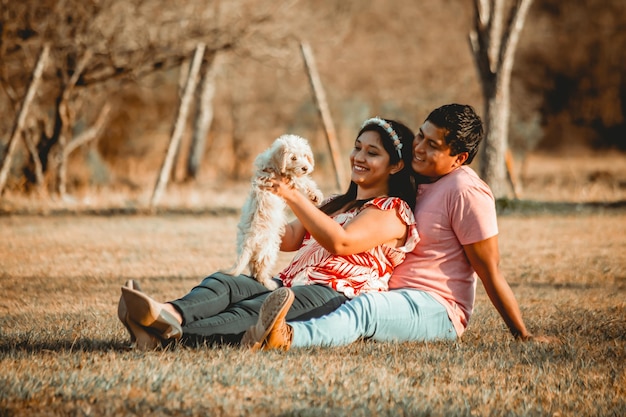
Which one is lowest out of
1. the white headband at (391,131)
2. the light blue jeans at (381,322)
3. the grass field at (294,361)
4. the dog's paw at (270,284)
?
the grass field at (294,361)

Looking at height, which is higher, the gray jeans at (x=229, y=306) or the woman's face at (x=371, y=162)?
Answer: the woman's face at (x=371, y=162)

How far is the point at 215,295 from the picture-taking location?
12.7 ft

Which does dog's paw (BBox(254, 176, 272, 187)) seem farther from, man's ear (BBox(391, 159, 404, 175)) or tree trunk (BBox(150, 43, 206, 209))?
tree trunk (BBox(150, 43, 206, 209))

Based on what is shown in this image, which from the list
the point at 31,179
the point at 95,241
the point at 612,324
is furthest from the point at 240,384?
the point at 31,179

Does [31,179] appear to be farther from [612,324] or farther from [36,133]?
[612,324]

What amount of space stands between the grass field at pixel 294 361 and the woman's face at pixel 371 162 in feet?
2.87

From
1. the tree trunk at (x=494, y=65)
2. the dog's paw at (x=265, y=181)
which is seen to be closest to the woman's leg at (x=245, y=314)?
the dog's paw at (x=265, y=181)

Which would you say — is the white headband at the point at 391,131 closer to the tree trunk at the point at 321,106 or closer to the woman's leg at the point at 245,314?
the woman's leg at the point at 245,314

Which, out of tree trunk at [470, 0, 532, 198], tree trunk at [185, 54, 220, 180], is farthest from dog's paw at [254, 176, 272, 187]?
tree trunk at [185, 54, 220, 180]

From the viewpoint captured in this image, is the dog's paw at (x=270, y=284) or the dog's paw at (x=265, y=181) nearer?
the dog's paw at (x=265, y=181)

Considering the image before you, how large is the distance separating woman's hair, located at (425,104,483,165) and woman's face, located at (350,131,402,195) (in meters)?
0.30

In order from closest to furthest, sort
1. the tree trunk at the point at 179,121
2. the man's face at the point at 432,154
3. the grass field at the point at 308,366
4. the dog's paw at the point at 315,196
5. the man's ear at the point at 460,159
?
the grass field at the point at 308,366
the man's face at the point at 432,154
the man's ear at the point at 460,159
the dog's paw at the point at 315,196
the tree trunk at the point at 179,121

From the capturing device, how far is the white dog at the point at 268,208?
412 cm

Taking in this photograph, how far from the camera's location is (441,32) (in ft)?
79.4
